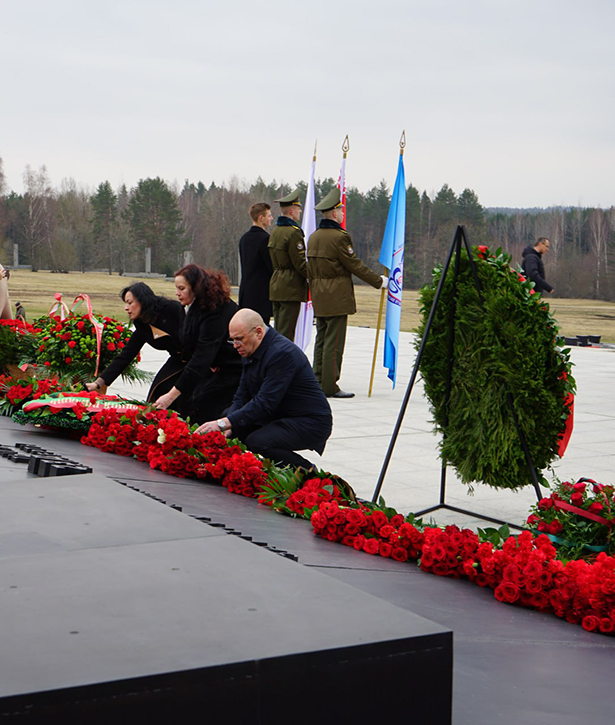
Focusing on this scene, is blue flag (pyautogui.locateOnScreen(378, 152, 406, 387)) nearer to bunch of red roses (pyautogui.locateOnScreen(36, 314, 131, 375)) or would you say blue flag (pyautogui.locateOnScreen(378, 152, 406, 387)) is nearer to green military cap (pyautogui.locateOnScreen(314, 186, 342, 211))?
green military cap (pyautogui.locateOnScreen(314, 186, 342, 211))

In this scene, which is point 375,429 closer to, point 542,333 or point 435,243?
point 542,333

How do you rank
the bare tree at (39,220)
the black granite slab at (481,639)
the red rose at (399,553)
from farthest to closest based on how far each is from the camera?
1. the bare tree at (39,220)
2. the red rose at (399,553)
3. the black granite slab at (481,639)

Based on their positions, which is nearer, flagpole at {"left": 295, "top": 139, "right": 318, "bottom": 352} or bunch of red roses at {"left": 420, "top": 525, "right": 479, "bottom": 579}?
bunch of red roses at {"left": 420, "top": 525, "right": 479, "bottom": 579}

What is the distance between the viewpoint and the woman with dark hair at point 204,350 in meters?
6.29

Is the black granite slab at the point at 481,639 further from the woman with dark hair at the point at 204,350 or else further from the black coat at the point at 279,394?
the woman with dark hair at the point at 204,350

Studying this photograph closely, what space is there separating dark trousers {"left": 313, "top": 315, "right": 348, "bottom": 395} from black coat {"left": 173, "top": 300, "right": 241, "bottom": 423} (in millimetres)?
3554

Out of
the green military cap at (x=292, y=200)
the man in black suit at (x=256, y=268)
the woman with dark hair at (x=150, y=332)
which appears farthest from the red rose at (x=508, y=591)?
the green military cap at (x=292, y=200)

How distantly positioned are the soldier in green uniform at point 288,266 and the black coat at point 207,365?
3980mm

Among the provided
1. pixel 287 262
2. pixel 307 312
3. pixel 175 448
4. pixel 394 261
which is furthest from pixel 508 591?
pixel 307 312

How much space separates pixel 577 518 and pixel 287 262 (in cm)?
729

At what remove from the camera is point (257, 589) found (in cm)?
186

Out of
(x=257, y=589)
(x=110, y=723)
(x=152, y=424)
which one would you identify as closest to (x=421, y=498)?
(x=152, y=424)

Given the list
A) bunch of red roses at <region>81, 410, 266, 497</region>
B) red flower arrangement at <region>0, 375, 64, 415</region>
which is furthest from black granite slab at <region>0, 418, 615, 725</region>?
red flower arrangement at <region>0, 375, 64, 415</region>

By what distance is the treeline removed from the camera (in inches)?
2361
